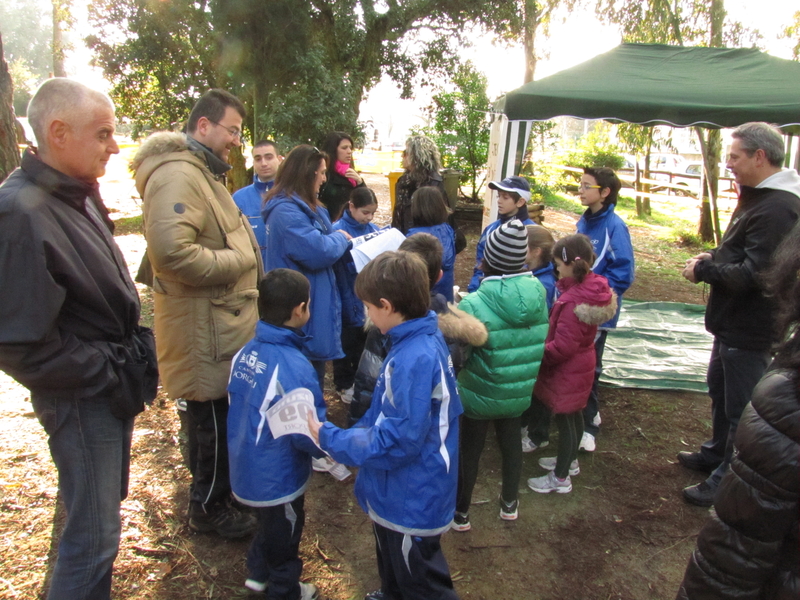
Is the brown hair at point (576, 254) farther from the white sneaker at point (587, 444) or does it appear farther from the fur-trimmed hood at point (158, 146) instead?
the fur-trimmed hood at point (158, 146)

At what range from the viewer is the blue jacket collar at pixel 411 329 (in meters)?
1.91

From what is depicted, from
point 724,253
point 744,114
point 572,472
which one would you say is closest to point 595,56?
point 744,114

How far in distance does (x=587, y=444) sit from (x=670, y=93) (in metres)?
3.51

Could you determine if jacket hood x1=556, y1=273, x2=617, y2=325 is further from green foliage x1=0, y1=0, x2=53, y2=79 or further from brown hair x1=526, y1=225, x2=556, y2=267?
green foliage x1=0, y1=0, x2=53, y2=79

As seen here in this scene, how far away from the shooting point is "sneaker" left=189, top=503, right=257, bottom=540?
2.69 meters

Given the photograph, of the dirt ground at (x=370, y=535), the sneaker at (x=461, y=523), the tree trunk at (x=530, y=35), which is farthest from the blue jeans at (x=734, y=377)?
the tree trunk at (x=530, y=35)

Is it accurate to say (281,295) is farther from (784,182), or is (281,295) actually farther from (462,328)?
(784,182)

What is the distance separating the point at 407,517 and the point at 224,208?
158 centimetres

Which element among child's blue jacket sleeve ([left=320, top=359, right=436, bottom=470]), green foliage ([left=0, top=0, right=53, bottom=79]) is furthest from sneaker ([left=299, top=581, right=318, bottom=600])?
green foliage ([left=0, top=0, right=53, bottom=79])

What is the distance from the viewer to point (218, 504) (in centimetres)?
274

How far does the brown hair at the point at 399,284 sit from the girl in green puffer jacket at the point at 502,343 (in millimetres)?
702

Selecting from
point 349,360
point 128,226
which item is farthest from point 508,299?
point 128,226

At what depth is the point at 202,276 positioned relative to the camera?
7.68 ft

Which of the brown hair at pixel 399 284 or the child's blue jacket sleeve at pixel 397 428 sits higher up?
the brown hair at pixel 399 284
